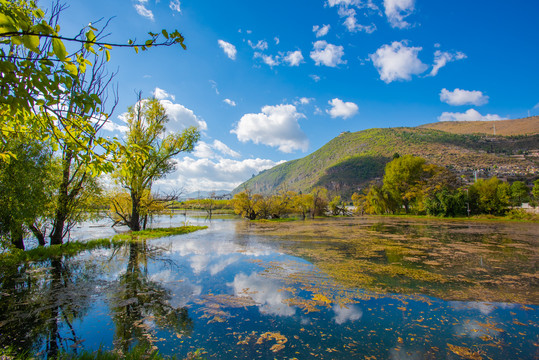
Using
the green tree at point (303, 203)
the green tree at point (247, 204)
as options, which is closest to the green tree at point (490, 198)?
the green tree at point (303, 203)

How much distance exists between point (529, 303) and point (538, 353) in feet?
9.35

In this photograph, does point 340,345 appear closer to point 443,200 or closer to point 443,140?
point 443,200

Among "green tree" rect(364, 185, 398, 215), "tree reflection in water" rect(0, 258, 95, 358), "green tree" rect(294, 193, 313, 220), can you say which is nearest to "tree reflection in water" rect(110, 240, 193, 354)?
"tree reflection in water" rect(0, 258, 95, 358)

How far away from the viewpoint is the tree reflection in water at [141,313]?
162 inches

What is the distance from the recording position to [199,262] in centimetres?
1014

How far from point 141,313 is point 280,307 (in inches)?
123

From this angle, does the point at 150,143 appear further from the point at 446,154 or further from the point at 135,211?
the point at 446,154

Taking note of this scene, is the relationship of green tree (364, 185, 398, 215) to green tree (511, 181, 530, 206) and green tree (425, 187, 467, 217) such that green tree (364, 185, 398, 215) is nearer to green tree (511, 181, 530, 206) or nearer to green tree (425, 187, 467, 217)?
green tree (425, 187, 467, 217)

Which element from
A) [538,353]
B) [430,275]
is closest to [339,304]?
[538,353]

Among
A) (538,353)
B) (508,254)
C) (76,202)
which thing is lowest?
(508,254)

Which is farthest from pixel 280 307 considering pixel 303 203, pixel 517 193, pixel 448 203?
pixel 517 193

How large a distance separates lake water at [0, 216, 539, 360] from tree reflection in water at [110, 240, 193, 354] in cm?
3

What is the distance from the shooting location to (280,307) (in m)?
5.53

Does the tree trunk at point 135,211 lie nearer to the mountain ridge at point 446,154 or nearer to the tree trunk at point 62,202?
the tree trunk at point 62,202
